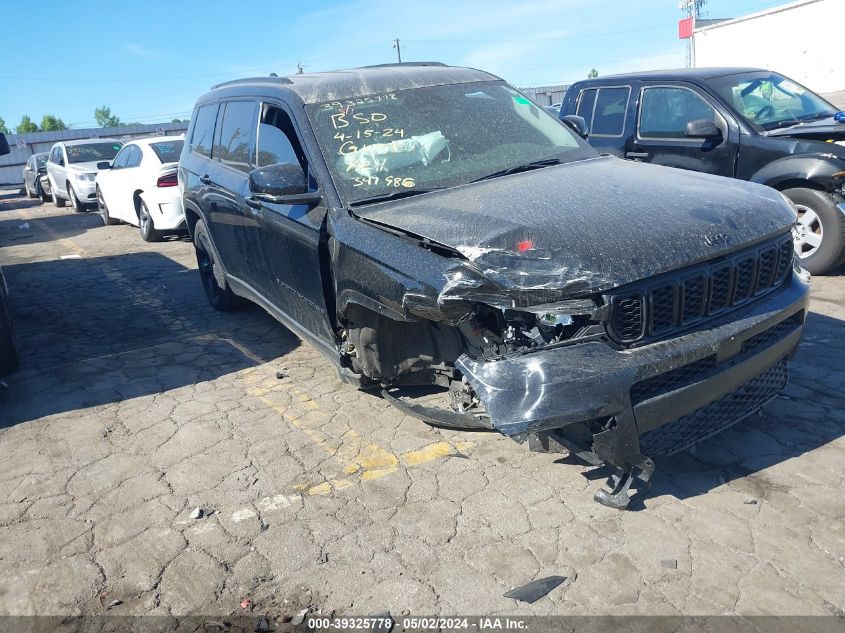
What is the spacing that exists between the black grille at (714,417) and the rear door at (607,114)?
4.74m

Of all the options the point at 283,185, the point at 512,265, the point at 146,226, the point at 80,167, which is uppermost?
the point at 283,185

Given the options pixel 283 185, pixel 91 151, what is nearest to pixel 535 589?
pixel 283 185

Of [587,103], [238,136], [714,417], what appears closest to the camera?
[714,417]

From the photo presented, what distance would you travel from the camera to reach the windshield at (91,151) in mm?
17234

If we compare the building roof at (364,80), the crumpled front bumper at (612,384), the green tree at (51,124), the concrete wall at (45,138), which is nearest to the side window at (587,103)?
the building roof at (364,80)

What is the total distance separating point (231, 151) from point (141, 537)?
10.7 feet

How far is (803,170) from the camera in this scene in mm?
6645

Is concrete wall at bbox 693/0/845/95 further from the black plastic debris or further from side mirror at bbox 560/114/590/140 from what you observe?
the black plastic debris

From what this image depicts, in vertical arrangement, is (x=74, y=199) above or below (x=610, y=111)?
below

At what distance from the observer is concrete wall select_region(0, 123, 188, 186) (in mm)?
36656

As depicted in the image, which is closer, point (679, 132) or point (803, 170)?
point (803, 170)

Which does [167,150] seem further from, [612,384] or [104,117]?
[104,117]

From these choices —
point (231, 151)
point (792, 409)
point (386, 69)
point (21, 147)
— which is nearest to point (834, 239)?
point (792, 409)

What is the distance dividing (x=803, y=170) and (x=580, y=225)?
4.52 meters
